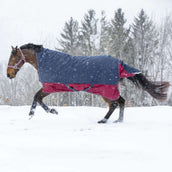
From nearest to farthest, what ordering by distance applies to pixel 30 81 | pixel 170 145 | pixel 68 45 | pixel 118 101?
pixel 170 145, pixel 118 101, pixel 30 81, pixel 68 45

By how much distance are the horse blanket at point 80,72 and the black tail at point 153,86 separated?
1.18 ft

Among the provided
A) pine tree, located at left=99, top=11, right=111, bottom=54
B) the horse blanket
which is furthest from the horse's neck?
pine tree, located at left=99, top=11, right=111, bottom=54

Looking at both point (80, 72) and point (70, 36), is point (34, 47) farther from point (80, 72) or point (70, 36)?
point (70, 36)

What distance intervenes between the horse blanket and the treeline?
11804 millimetres

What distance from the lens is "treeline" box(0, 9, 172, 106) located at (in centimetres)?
1694

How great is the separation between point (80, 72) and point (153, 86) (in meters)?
1.58

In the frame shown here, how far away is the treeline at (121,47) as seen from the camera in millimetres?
16938

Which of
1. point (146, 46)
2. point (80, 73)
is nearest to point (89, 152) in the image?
point (80, 73)

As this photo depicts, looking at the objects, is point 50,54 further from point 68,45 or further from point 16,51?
point 68,45

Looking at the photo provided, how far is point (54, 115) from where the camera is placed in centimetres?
442

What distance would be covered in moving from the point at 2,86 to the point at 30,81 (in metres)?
3.95

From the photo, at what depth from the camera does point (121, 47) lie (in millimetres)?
18141

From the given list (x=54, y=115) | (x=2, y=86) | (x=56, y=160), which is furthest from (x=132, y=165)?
(x=2, y=86)

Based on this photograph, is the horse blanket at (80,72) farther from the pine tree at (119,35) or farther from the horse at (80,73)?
the pine tree at (119,35)
